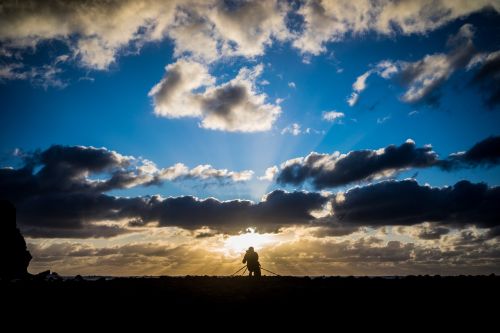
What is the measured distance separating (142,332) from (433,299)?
37.7 feet

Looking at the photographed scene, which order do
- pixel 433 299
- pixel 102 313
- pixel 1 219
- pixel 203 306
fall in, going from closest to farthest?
1. pixel 102 313
2. pixel 203 306
3. pixel 433 299
4. pixel 1 219

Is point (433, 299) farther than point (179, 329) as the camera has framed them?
Yes

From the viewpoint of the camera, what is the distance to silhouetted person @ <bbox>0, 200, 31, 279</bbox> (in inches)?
3303

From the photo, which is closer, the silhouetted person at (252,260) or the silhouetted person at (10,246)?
the silhouetted person at (252,260)

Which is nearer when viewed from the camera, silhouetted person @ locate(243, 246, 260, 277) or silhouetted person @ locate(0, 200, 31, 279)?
silhouetted person @ locate(243, 246, 260, 277)

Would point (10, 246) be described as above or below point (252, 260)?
above

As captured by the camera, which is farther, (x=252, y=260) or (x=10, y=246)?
(x=10, y=246)

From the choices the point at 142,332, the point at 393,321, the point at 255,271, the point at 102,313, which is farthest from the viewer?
the point at 255,271

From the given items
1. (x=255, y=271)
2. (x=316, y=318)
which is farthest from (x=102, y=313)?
(x=255, y=271)

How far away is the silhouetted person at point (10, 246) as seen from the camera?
275 feet

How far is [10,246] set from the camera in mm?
87125

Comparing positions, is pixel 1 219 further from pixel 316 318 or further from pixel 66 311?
pixel 316 318

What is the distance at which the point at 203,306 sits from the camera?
12.6 meters

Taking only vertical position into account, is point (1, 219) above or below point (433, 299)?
above
